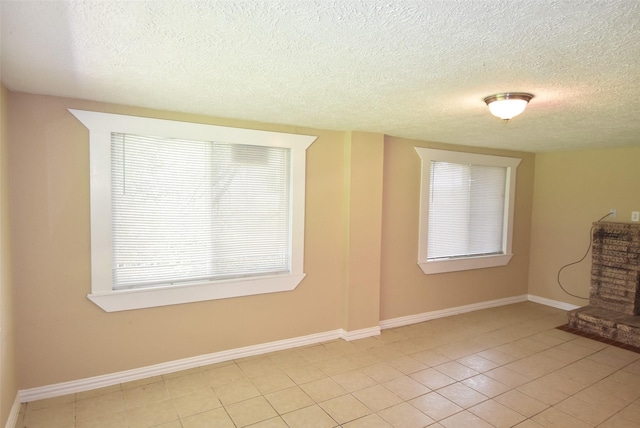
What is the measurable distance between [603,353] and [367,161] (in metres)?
3.03

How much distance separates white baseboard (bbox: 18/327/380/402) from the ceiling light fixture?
2.55 metres

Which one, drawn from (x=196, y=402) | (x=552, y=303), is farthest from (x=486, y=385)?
(x=552, y=303)

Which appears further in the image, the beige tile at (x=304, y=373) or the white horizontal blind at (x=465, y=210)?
the white horizontal blind at (x=465, y=210)

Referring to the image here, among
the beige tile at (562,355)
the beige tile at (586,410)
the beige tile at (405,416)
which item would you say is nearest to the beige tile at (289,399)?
the beige tile at (405,416)

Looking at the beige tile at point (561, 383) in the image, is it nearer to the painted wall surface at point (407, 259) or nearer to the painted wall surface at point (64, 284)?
the painted wall surface at point (407, 259)

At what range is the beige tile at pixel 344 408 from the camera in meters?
2.51

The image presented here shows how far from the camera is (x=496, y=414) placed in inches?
101

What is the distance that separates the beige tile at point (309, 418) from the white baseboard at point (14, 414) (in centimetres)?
169

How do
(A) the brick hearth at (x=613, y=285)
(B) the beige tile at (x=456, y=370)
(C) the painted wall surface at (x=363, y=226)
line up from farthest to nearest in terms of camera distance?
(A) the brick hearth at (x=613, y=285), (C) the painted wall surface at (x=363, y=226), (B) the beige tile at (x=456, y=370)

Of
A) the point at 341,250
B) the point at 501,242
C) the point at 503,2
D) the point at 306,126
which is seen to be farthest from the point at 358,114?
the point at 501,242

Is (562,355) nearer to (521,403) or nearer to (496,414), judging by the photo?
(521,403)

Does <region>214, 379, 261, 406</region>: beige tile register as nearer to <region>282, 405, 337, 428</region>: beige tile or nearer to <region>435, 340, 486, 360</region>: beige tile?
<region>282, 405, 337, 428</region>: beige tile

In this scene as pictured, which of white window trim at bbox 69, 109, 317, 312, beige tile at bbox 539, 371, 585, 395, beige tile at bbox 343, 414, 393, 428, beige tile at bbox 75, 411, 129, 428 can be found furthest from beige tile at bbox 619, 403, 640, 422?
beige tile at bbox 75, 411, 129, 428

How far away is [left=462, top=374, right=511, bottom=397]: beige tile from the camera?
288 centimetres
